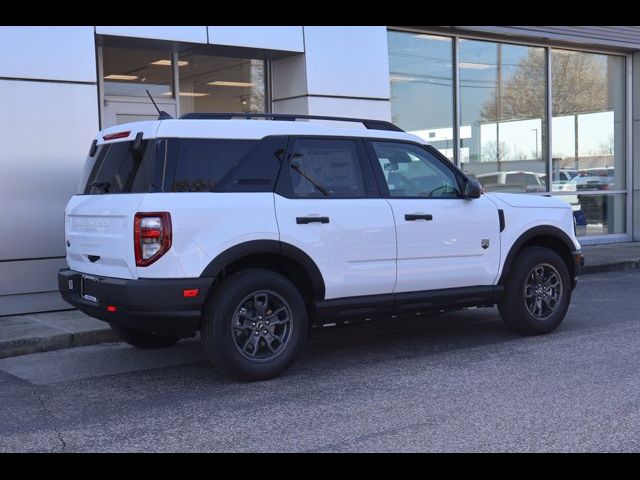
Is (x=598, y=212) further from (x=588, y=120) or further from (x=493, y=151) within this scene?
(x=493, y=151)

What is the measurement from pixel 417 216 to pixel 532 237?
4.75 feet

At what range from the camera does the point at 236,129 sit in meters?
6.02

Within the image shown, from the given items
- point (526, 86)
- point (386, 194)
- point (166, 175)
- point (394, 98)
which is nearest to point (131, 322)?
point (166, 175)

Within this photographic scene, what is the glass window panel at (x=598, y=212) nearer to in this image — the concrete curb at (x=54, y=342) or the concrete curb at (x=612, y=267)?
the concrete curb at (x=612, y=267)

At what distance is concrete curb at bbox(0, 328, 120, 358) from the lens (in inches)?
283

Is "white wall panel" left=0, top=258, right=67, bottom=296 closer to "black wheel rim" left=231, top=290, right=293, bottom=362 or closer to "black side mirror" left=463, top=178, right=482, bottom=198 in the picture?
"black wheel rim" left=231, top=290, right=293, bottom=362

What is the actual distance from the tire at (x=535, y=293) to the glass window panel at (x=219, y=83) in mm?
5873

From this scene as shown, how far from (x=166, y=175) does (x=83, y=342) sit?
9.02 feet

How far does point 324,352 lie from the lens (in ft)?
23.3

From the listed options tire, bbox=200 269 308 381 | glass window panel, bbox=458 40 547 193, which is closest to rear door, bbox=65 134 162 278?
tire, bbox=200 269 308 381

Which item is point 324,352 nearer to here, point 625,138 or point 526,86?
point 526,86

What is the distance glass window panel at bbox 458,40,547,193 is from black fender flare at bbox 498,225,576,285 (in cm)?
701

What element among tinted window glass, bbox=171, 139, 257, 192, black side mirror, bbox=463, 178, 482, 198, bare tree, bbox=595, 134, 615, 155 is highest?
Result: bare tree, bbox=595, 134, 615, 155

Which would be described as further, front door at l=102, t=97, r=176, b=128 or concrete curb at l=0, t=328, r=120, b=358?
front door at l=102, t=97, r=176, b=128
